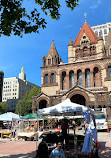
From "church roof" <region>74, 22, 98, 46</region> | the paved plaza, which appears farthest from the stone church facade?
the paved plaza

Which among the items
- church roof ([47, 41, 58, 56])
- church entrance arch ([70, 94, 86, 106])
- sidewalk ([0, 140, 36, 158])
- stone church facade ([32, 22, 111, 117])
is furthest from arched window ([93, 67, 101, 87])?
sidewalk ([0, 140, 36, 158])

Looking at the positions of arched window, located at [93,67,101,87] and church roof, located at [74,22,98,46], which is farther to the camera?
church roof, located at [74,22,98,46]

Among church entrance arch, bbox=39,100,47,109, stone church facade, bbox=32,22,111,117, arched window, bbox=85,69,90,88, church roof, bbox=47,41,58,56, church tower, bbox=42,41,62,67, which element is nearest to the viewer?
stone church facade, bbox=32,22,111,117

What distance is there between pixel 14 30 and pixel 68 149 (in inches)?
322

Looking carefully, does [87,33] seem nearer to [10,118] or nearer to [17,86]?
[10,118]

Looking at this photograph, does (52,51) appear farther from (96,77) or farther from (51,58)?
(96,77)

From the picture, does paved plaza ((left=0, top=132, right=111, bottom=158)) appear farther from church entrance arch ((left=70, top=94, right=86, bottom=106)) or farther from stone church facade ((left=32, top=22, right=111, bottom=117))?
church entrance arch ((left=70, top=94, right=86, bottom=106))

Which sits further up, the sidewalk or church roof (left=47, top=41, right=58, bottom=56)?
church roof (left=47, top=41, right=58, bottom=56)

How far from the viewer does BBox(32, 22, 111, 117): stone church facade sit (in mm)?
29188

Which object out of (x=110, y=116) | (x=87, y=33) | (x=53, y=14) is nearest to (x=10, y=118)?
(x=53, y=14)

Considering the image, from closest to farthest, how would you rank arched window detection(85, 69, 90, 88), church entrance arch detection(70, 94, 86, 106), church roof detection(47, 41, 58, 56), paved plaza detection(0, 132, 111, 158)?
1. paved plaza detection(0, 132, 111, 158)
2. church entrance arch detection(70, 94, 86, 106)
3. arched window detection(85, 69, 90, 88)
4. church roof detection(47, 41, 58, 56)

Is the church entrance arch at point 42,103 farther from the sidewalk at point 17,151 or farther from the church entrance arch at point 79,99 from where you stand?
the sidewalk at point 17,151

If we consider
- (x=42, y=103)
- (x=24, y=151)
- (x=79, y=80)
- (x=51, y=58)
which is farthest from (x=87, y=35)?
(x=24, y=151)

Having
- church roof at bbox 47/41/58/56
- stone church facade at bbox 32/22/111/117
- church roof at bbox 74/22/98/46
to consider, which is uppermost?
church roof at bbox 74/22/98/46
